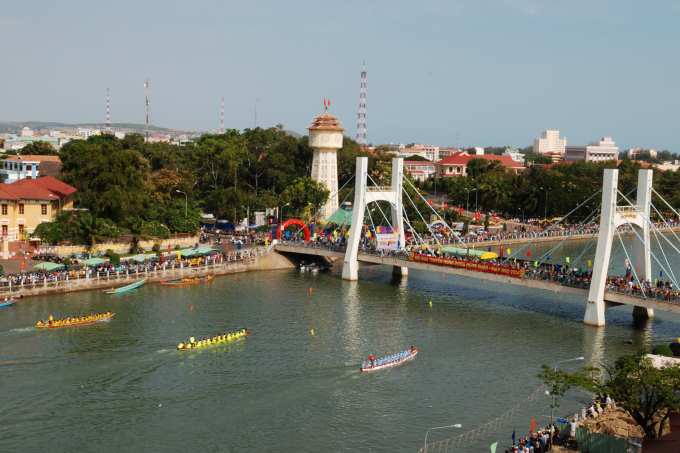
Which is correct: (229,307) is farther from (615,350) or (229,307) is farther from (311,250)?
(615,350)

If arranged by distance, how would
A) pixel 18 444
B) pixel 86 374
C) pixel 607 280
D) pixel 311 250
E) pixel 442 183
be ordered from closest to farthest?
pixel 18 444 → pixel 86 374 → pixel 607 280 → pixel 311 250 → pixel 442 183

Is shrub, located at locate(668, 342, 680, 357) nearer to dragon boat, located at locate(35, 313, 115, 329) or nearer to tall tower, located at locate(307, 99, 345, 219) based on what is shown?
dragon boat, located at locate(35, 313, 115, 329)

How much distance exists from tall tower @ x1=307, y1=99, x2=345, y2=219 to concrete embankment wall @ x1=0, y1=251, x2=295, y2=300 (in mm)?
16422

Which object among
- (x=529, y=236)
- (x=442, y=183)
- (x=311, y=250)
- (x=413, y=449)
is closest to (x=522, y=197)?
(x=529, y=236)

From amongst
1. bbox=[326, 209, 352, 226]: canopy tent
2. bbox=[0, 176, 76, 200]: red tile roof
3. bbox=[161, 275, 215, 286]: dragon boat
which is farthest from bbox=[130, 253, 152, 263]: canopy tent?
bbox=[326, 209, 352, 226]: canopy tent

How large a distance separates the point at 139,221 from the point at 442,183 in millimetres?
76491

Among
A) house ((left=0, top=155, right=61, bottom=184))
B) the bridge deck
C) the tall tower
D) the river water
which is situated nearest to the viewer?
the river water

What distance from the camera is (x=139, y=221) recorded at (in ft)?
198

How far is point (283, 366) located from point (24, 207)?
4101 centimetres

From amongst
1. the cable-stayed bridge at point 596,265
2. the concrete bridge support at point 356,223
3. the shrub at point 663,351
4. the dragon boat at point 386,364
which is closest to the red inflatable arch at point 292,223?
the cable-stayed bridge at point 596,265

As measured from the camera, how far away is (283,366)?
3356cm

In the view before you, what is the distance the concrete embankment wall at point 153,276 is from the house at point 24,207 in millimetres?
16782

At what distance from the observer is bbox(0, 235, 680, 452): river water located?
2667 cm

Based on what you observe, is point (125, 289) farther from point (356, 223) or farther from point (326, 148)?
point (326, 148)
